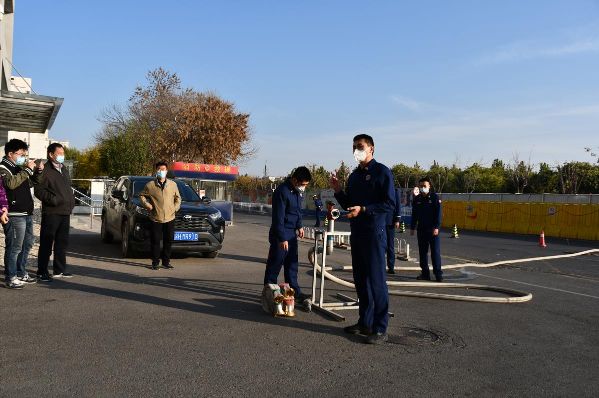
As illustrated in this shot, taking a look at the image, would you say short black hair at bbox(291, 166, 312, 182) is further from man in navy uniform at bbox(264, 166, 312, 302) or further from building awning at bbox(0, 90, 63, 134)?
building awning at bbox(0, 90, 63, 134)

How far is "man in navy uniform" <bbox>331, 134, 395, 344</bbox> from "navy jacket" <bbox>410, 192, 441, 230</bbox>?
422 centimetres

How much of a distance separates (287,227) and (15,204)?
3.65m

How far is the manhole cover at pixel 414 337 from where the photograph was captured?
5.14 meters

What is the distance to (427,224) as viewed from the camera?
30.9 ft

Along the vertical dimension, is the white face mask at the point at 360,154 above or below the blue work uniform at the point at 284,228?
above

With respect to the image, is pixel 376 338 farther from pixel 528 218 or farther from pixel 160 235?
pixel 528 218

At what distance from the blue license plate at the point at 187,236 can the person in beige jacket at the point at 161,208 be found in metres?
0.63

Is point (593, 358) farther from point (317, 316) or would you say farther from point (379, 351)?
point (317, 316)

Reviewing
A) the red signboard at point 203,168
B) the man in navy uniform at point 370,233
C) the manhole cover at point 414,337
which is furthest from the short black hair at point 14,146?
the red signboard at point 203,168

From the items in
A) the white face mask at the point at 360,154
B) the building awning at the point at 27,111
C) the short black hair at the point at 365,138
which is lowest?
the white face mask at the point at 360,154

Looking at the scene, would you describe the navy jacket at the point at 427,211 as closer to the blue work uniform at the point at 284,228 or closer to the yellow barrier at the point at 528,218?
the blue work uniform at the point at 284,228

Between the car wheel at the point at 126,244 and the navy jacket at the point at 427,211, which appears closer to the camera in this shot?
the navy jacket at the point at 427,211

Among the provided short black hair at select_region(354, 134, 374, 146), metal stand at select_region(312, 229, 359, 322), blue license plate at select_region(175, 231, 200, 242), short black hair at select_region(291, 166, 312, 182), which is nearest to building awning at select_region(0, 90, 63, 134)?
blue license plate at select_region(175, 231, 200, 242)

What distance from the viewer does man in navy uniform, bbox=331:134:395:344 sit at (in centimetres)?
517
